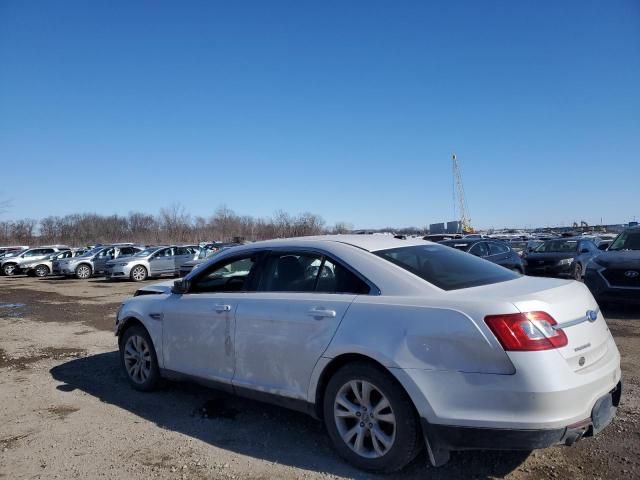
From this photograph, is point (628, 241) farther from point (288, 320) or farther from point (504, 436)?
point (288, 320)

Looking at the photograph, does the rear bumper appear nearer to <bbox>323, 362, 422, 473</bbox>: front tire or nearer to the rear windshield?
<bbox>323, 362, 422, 473</bbox>: front tire

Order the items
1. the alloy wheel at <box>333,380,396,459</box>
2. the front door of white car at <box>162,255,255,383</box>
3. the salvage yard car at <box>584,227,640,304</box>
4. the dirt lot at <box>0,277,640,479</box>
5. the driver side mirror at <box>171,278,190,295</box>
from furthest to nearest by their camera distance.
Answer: the salvage yard car at <box>584,227,640,304</box>, the driver side mirror at <box>171,278,190,295</box>, the front door of white car at <box>162,255,255,383</box>, the dirt lot at <box>0,277,640,479</box>, the alloy wheel at <box>333,380,396,459</box>

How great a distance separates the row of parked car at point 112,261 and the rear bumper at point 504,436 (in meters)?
16.9

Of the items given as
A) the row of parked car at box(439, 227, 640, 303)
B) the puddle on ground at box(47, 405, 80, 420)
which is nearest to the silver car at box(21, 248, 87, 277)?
the row of parked car at box(439, 227, 640, 303)

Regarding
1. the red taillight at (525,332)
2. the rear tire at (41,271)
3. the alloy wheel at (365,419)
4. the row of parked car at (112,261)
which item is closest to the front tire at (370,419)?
the alloy wheel at (365,419)

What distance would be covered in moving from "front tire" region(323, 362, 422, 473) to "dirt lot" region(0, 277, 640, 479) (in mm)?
149

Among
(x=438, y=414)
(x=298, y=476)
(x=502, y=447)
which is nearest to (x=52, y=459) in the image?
(x=298, y=476)

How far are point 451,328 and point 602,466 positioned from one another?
1572 millimetres

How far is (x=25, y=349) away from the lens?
7.95 meters

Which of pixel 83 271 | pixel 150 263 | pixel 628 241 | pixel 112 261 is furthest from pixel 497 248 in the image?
pixel 83 271

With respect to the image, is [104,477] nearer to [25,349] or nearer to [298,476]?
[298,476]

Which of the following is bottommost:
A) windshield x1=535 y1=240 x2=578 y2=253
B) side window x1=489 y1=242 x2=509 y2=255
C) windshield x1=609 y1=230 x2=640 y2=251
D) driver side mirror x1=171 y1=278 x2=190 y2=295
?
windshield x1=535 y1=240 x2=578 y2=253

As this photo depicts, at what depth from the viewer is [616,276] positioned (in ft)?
30.3

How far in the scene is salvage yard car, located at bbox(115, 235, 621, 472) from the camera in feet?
9.77
